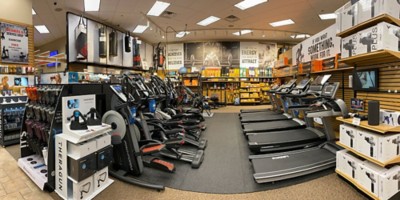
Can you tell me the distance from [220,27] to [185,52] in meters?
3.62

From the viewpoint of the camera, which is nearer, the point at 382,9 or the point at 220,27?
the point at 382,9

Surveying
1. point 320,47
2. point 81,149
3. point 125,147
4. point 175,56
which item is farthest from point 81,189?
point 175,56

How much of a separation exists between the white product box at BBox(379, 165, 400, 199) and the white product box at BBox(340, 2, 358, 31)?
6.60 feet

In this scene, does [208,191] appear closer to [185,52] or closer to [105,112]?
[105,112]

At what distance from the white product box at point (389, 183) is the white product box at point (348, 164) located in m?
0.29

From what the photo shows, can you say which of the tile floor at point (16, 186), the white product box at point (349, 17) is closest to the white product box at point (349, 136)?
the white product box at point (349, 17)

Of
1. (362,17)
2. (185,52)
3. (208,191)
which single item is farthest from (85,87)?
(185,52)

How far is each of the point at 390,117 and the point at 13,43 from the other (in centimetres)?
773

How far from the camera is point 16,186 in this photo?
273 cm

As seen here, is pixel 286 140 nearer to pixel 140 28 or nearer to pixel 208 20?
pixel 208 20

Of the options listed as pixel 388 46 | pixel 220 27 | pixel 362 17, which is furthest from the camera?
pixel 220 27

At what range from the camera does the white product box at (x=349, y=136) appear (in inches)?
104

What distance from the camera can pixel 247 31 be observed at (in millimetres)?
11008

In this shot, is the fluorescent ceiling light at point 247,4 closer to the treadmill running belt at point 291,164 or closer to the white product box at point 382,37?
the white product box at point 382,37
